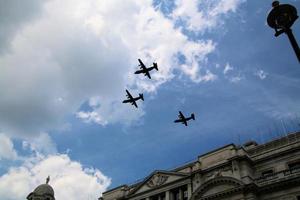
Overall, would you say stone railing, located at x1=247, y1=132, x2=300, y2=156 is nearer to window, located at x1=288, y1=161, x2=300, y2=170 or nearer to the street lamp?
window, located at x1=288, y1=161, x2=300, y2=170

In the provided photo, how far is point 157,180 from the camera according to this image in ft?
125

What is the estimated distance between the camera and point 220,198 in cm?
3050

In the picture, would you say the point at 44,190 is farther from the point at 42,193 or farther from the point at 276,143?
the point at 276,143

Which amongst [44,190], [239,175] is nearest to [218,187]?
[239,175]

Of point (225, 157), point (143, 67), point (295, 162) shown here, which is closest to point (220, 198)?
point (225, 157)

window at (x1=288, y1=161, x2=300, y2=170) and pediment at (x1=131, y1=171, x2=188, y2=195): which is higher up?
pediment at (x1=131, y1=171, x2=188, y2=195)

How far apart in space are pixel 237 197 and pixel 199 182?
4823 millimetres

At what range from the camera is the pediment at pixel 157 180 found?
119 ft

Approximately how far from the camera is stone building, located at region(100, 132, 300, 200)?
94.0 feet

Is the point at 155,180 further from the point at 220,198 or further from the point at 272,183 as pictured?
the point at 272,183

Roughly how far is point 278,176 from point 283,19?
22.1 metres

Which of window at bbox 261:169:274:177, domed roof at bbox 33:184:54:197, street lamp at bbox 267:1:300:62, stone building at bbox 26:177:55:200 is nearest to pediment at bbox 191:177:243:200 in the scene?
window at bbox 261:169:274:177

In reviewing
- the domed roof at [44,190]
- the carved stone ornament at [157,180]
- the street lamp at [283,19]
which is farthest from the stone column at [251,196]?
the domed roof at [44,190]

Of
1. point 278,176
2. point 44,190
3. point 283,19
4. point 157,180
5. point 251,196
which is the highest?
point 44,190
